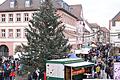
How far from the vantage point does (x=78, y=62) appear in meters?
20.8

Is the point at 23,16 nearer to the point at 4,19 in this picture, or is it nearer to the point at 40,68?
the point at 4,19

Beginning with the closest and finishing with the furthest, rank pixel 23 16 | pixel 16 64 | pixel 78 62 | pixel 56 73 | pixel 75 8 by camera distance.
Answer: pixel 56 73, pixel 78 62, pixel 16 64, pixel 23 16, pixel 75 8

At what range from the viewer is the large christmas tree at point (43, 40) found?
24.3 meters

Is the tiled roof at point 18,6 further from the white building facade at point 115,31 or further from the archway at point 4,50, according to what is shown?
the white building facade at point 115,31

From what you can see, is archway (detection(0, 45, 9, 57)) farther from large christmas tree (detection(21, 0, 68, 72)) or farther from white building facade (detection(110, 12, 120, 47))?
large christmas tree (detection(21, 0, 68, 72))

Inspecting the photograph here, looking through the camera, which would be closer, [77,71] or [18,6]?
[77,71]

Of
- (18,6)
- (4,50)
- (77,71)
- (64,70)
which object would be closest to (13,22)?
(18,6)

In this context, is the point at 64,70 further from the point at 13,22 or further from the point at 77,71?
the point at 13,22

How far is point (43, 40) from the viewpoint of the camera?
80.8 ft

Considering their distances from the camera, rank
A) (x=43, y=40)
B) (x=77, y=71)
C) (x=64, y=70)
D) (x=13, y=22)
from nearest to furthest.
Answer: (x=64, y=70), (x=77, y=71), (x=43, y=40), (x=13, y=22)

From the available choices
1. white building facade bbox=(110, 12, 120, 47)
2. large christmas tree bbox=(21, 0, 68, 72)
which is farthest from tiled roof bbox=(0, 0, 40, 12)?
large christmas tree bbox=(21, 0, 68, 72)

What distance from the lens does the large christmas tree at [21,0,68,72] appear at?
24281mm

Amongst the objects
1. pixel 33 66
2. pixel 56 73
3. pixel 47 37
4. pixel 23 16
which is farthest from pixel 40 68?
pixel 23 16

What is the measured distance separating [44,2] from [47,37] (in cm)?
277
